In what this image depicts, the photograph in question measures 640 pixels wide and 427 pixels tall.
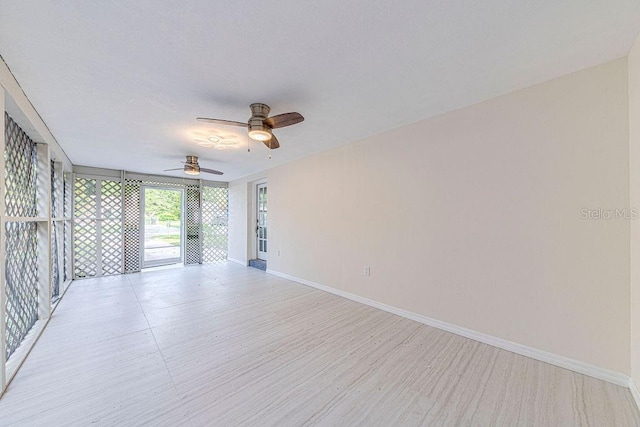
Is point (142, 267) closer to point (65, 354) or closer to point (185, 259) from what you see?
point (185, 259)

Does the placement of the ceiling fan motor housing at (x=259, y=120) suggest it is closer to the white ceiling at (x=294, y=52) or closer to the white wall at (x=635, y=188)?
the white ceiling at (x=294, y=52)

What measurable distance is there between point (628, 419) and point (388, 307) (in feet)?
6.09

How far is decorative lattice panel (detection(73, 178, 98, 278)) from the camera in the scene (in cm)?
479

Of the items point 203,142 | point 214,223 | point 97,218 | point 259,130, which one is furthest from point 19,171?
point 214,223

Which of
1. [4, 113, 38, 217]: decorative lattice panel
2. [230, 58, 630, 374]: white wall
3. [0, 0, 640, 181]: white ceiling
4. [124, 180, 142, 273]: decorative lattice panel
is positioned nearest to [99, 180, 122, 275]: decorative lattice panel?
[124, 180, 142, 273]: decorative lattice panel

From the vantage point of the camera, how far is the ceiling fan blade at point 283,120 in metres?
2.02

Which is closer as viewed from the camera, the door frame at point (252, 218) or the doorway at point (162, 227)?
the doorway at point (162, 227)

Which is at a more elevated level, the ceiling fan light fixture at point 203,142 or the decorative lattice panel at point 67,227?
the ceiling fan light fixture at point 203,142

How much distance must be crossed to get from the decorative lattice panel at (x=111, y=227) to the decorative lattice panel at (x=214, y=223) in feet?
5.67

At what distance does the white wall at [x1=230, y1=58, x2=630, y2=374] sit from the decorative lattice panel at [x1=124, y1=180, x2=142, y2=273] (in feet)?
16.8

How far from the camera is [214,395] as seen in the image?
5.22 ft

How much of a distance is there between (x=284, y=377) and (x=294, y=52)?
2.28m

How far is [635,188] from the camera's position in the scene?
1.57 meters

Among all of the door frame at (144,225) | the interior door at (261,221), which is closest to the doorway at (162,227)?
the door frame at (144,225)
